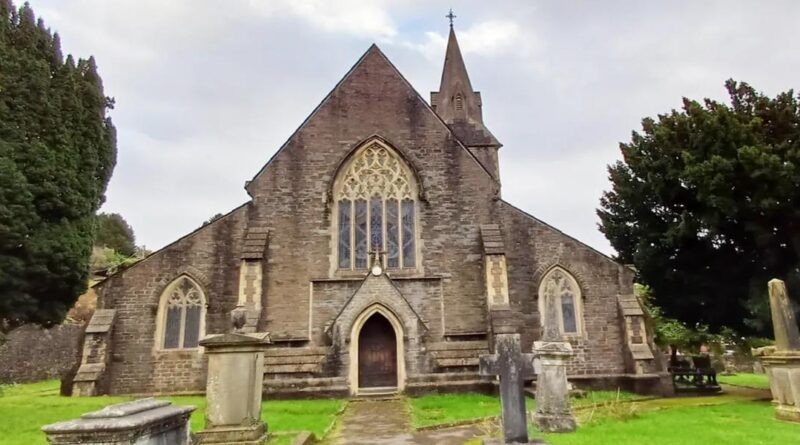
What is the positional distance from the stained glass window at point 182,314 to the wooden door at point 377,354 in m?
5.40

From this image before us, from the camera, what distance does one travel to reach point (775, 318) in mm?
10969

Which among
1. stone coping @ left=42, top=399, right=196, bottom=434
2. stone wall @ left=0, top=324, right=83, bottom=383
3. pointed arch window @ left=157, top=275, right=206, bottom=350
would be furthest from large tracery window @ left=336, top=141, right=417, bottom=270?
stone wall @ left=0, top=324, right=83, bottom=383

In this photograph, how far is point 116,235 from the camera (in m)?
60.3

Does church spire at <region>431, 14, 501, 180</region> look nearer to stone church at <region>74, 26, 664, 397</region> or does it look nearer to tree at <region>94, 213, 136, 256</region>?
stone church at <region>74, 26, 664, 397</region>

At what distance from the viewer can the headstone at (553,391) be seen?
361 inches

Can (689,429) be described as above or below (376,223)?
below

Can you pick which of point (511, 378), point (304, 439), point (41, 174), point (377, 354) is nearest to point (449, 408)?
point (377, 354)

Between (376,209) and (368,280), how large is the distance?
3.45 m

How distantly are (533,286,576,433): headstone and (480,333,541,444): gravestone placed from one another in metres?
1.34

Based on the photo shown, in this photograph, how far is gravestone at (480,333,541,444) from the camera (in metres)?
7.38

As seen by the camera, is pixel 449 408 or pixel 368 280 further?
pixel 368 280

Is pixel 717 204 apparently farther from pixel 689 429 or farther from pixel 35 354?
pixel 35 354

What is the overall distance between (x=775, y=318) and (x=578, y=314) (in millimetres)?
7361

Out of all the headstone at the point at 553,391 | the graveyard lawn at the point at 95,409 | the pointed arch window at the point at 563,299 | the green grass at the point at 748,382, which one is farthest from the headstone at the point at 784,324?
the green grass at the point at 748,382
